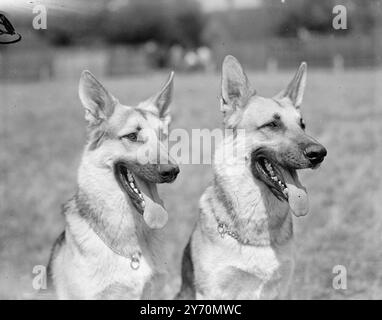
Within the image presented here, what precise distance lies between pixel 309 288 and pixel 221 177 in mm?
1600

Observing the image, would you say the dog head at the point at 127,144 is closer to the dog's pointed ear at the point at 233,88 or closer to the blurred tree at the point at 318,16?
the dog's pointed ear at the point at 233,88

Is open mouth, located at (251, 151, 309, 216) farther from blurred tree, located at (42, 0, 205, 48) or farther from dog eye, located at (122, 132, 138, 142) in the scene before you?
blurred tree, located at (42, 0, 205, 48)

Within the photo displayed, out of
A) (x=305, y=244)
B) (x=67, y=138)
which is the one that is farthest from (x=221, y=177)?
(x=67, y=138)

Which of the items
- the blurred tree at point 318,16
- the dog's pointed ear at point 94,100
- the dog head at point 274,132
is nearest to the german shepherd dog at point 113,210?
the dog's pointed ear at point 94,100

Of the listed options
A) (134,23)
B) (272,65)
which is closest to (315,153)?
(272,65)

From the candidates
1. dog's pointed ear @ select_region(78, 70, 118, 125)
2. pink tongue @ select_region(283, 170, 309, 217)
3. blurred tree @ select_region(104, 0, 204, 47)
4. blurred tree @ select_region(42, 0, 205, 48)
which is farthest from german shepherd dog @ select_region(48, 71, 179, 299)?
blurred tree @ select_region(104, 0, 204, 47)

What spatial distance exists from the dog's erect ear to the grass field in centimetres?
59

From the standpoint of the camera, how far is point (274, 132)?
393cm

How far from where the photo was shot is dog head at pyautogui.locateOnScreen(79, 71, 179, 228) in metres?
3.78

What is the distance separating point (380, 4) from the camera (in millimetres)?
5871

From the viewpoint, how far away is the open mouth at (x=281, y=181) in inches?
149

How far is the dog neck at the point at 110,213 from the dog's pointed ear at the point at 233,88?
105 cm

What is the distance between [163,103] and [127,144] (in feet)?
1.77

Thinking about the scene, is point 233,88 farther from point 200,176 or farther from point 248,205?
point 200,176
